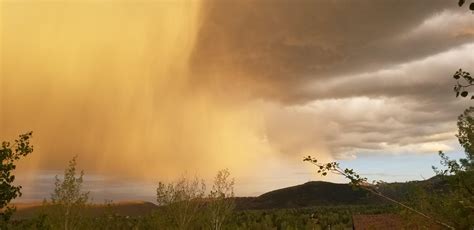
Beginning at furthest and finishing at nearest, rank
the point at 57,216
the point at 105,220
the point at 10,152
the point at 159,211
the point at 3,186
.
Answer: the point at 105,220 → the point at 159,211 → the point at 57,216 → the point at 10,152 → the point at 3,186

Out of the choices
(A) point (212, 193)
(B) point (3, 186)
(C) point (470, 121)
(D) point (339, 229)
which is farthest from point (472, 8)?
(D) point (339, 229)

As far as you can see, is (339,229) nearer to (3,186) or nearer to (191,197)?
(191,197)

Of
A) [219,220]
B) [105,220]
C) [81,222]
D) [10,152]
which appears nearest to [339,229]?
[219,220]

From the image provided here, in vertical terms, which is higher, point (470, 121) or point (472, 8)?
point (470, 121)

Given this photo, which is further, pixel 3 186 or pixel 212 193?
pixel 212 193

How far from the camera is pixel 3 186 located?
15.5 m

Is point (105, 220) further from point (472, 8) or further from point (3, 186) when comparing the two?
point (472, 8)

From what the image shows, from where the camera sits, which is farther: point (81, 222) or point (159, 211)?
point (159, 211)

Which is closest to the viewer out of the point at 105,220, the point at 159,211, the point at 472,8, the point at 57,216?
the point at 472,8

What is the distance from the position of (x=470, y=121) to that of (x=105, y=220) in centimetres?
3566

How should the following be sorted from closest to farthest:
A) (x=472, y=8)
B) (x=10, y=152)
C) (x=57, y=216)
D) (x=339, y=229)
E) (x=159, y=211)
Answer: (x=472, y=8)
(x=10, y=152)
(x=57, y=216)
(x=159, y=211)
(x=339, y=229)

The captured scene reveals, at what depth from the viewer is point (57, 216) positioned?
28266mm

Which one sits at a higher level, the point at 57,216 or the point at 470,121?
the point at 470,121

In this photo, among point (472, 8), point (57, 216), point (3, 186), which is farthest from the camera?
point (57, 216)
